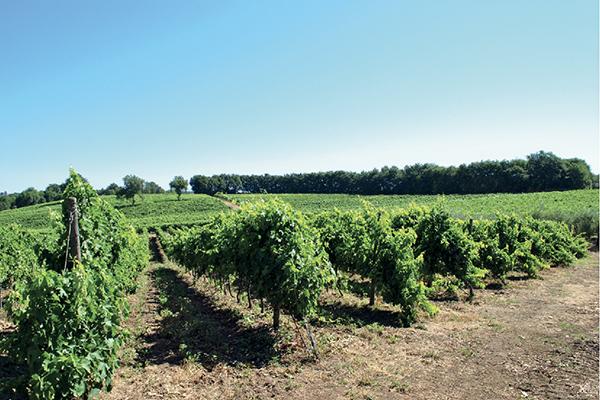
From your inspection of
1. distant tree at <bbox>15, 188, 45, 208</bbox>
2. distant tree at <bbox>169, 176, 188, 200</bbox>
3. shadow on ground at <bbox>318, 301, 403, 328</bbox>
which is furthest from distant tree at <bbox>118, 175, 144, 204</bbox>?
shadow on ground at <bbox>318, 301, 403, 328</bbox>

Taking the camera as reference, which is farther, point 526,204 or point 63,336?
point 526,204

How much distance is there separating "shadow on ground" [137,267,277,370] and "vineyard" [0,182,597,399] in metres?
0.05

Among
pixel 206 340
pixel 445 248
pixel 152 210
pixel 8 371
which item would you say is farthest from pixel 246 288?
pixel 152 210

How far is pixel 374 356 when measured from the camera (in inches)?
334

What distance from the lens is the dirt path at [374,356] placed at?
6.92m

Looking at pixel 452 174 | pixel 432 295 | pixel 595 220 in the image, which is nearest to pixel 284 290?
pixel 432 295

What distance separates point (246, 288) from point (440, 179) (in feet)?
299

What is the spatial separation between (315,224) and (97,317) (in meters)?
12.4

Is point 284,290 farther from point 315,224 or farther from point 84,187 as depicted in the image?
point 315,224

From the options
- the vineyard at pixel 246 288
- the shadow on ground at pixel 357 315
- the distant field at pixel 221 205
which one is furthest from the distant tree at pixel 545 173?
the shadow on ground at pixel 357 315

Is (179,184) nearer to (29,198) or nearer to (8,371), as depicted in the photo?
(29,198)

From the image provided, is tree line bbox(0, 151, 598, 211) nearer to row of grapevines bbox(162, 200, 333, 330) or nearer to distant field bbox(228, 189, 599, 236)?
distant field bbox(228, 189, 599, 236)

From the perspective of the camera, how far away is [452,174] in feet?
308

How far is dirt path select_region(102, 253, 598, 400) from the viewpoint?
6.92 meters
